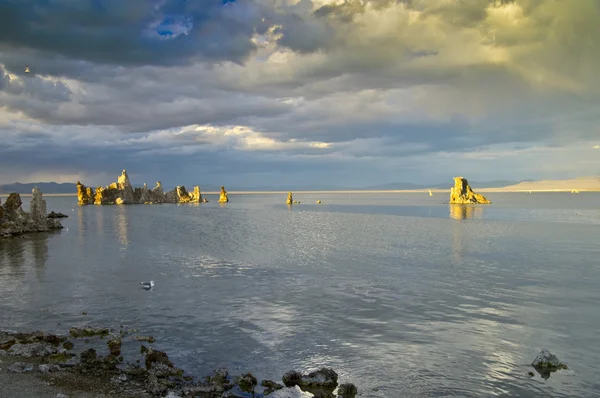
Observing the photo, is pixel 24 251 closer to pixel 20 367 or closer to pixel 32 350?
pixel 32 350

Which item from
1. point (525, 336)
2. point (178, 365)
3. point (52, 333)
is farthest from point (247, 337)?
point (525, 336)

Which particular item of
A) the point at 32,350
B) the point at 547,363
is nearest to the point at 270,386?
the point at 32,350

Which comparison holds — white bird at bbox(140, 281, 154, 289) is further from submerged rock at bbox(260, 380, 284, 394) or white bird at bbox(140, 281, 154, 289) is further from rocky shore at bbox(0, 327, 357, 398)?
submerged rock at bbox(260, 380, 284, 394)

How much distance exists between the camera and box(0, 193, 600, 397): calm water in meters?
18.5

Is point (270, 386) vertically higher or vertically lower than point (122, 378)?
lower

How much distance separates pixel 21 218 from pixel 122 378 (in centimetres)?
8177

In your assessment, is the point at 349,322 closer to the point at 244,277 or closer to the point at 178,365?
the point at 178,365

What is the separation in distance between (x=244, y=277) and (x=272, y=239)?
3126 centimetres

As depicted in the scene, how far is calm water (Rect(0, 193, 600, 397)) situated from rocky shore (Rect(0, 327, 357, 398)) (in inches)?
47.1

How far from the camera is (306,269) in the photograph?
4269 centimetres

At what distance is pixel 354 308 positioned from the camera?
91.4 feet

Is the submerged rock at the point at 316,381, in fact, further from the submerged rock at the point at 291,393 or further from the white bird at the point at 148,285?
the white bird at the point at 148,285

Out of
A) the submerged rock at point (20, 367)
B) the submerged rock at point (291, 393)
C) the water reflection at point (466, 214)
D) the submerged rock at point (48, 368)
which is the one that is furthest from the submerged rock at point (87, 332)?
the water reflection at point (466, 214)

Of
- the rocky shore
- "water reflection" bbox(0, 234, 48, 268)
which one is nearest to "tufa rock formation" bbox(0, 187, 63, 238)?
"water reflection" bbox(0, 234, 48, 268)
